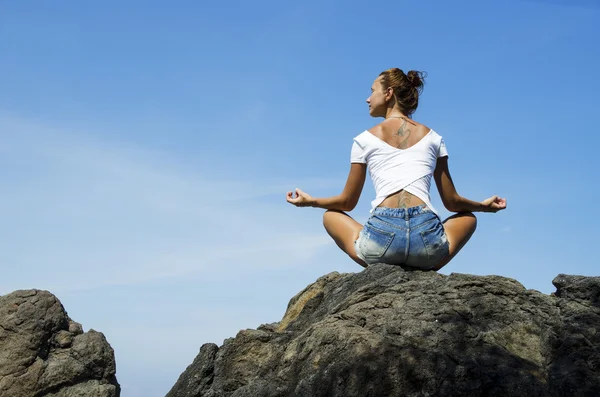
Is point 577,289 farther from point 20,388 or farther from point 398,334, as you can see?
point 20,388

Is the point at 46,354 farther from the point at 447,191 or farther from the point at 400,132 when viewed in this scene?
the point at 447,191

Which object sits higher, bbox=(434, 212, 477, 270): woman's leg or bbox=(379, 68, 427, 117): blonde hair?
bbox=(379, 68, 427, 117): blonde hair

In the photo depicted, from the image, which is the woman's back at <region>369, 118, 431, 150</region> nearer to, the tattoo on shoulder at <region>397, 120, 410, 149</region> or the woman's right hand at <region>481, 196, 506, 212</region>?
the tattoo on shoulder at <region>397, 120, 410, 149</region>

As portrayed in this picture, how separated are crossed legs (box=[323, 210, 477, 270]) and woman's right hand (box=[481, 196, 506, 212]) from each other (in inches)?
18.6

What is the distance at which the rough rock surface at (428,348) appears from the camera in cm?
567

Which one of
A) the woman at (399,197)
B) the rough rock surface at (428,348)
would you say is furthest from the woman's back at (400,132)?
the rough rock surface at (428,348)

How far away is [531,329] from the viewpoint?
628 cm

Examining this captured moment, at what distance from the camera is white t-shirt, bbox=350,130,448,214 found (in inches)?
330

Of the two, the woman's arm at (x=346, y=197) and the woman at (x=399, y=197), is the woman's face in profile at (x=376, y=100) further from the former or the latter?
the woman's arm at (x=346, y=197)

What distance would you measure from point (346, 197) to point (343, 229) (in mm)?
375

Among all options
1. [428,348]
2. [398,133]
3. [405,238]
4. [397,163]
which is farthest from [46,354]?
[428,348]

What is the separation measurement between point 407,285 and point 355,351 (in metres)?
1.26

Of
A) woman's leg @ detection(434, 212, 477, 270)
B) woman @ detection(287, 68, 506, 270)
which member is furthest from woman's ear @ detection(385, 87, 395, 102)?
woman's leg @ detection(434, 212, 477, 270)

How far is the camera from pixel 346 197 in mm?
8797
